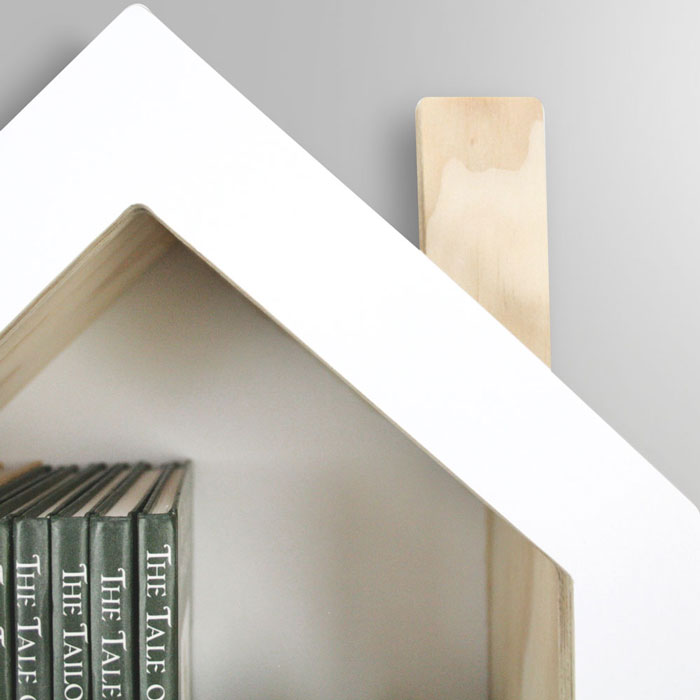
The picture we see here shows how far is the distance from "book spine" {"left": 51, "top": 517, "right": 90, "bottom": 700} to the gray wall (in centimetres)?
41

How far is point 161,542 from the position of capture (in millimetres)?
504

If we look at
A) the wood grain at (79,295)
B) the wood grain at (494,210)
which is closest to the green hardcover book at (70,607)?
the wood grain at (79,295)

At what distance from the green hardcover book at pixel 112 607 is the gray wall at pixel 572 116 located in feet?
1.28

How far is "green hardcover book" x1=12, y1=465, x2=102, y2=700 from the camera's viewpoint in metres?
0.51

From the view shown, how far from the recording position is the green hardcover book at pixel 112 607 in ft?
1.66

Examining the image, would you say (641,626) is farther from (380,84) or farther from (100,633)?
(380,84)

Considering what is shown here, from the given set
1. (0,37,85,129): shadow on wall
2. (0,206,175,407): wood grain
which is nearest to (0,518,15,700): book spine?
(0,206,175,407): wood grain

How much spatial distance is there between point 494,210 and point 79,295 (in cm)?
39

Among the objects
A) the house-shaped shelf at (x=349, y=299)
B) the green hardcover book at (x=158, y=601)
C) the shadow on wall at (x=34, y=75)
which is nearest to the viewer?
the house-shaped shelf at (x=349, y=299)

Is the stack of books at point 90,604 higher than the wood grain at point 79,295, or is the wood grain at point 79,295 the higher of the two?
the wood grain at point 79,295

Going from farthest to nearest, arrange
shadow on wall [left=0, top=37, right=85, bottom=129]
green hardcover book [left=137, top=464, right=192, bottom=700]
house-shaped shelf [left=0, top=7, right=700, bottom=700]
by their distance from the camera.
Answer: shadow on wall [left=0, top=37, right=85, bottom=129]
green hardcover book [left=137, top=464, right=192, bottom=700]
house-shaped shelf [left=0, top=7, right=700, bottom=700]

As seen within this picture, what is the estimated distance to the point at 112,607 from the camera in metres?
0.51

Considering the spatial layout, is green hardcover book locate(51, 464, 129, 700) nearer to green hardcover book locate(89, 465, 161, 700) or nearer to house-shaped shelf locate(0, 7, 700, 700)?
green hardcover book locate(89, 465, 161, 700)

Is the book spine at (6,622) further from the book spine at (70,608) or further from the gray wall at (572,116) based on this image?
the gray wall at (572,116)
